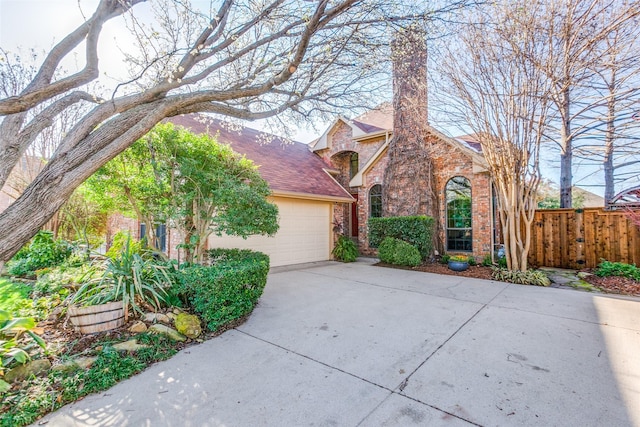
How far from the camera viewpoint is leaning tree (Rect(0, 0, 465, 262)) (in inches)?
147

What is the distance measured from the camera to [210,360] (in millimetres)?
3246

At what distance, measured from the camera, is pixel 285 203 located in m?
9.41

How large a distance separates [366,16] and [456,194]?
7298 millimetres

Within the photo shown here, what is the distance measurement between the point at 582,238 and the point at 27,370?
1176 centimetres

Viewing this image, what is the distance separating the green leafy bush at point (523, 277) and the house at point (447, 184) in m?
2.12

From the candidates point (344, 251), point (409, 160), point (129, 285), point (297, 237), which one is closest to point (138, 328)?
point (129, 285)

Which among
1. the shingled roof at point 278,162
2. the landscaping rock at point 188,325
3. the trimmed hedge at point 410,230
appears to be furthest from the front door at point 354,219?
the landscaping rock at point 188,325

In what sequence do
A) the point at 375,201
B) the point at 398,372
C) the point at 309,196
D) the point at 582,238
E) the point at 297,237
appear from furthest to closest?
the point at 375,201 → the point at 297,237 → the point at 309,196 → the point at 582,238 → the point at 398,372

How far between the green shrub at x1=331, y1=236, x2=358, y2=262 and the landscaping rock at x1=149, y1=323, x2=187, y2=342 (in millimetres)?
7415

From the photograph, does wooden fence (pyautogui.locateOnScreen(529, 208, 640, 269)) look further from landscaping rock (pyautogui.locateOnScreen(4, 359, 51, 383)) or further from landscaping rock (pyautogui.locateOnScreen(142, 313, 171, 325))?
landscaping rock (pyautogui.locateOnScreen(4, 359, 51, 383))

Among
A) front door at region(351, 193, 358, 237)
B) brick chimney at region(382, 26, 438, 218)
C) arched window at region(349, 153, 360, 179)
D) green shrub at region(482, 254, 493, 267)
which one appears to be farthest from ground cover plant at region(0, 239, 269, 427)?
arched window at region(349, 153, 360, 179)

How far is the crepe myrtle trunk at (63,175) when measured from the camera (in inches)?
134

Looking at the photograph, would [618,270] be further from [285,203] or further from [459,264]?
[285,203]

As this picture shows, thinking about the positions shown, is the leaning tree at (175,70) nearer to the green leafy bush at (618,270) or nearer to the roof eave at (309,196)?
the roof eave at (309,196)
